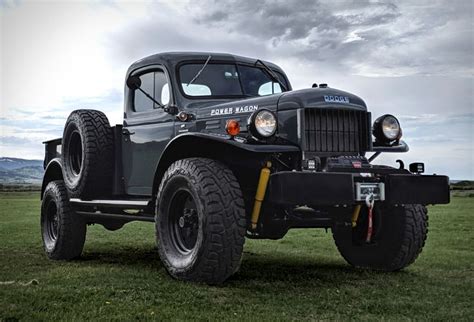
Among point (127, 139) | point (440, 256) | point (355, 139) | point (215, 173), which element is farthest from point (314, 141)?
point (440, 256)

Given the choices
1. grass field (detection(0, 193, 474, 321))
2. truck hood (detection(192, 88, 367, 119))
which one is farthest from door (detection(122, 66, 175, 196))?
grass field (detection(0, 193, 474, 321))

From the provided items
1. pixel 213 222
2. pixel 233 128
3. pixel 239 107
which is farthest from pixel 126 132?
pixel 213 222

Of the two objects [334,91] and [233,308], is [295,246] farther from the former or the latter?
[233,308]

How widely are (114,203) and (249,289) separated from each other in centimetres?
260

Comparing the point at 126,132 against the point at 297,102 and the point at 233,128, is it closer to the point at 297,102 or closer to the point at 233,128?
the point at 233,128

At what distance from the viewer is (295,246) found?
10844 millimetres

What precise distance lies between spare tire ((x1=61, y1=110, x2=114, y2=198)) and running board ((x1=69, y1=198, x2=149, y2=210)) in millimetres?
93

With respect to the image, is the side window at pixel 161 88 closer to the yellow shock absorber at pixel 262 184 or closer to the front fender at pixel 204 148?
the front fender at pixel 204 148

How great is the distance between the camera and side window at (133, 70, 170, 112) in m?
8.13

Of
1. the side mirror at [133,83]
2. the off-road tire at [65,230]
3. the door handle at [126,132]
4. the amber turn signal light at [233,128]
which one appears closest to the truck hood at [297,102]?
the amber turn signal light at [233,128]

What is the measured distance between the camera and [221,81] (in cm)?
814

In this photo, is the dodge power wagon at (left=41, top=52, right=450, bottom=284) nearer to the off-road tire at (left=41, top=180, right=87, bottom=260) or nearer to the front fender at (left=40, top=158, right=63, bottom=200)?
the off-road tire at (left=41, top=180, right=87, bottom=260)

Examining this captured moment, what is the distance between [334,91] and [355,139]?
595 millimetres

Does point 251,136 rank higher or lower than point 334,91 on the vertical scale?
lower
